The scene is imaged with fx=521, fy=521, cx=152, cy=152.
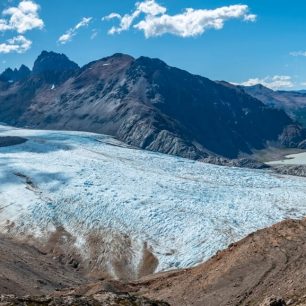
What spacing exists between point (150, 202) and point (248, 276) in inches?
1669

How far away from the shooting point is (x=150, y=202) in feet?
237

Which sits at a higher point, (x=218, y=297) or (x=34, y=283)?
(x=218, y=297)

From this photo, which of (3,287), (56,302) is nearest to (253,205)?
(3,287)

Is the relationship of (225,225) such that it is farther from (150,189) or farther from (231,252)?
(231,252)

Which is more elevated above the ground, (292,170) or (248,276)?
(248,276)

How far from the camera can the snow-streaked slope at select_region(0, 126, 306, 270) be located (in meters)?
63.1

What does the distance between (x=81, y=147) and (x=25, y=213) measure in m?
46.7

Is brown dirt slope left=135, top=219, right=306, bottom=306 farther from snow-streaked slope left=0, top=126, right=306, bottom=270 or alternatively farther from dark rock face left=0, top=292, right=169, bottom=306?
snow-streaked slope left=0, top=126, right=306, bottom=270

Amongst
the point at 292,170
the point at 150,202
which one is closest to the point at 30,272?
the point at 150,202

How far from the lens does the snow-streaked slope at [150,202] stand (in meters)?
63.1

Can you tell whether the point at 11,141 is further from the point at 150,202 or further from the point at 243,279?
the point at 243,279

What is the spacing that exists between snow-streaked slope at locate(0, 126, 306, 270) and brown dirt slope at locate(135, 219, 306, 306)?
76.2 ft

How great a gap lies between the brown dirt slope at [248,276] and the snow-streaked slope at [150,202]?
76.2 ft

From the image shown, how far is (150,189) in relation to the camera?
78.4m
